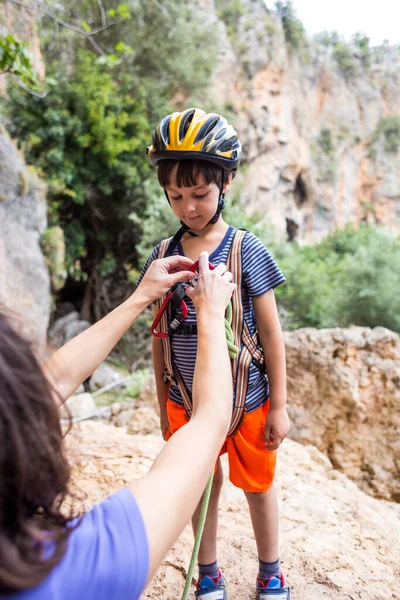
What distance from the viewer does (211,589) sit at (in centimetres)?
169

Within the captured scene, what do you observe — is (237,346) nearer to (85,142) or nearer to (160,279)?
(160,279)

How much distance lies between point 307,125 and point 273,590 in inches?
918

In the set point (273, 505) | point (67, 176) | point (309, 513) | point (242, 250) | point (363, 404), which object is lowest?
point (309, 513)

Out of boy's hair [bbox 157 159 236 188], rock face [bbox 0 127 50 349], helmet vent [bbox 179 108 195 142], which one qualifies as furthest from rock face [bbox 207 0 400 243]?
boy's hair [bbox 157 159 236 188]

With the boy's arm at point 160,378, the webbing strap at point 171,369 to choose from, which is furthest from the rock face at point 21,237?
the webbing strap at point 171,369

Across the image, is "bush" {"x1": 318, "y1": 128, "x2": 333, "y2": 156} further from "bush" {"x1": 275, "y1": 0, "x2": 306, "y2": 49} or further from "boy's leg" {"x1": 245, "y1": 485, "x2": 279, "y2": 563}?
"boy's leg" {"x1": 245, "y1": 485, "x2": 279, "y2": 563}

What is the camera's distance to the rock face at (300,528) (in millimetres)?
1822

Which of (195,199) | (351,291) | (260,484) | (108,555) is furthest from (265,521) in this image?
(351,291)

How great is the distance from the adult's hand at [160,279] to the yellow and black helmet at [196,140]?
0.38 meters

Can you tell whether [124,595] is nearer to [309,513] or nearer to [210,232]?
[210,232]

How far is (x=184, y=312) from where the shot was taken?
151 centimetres

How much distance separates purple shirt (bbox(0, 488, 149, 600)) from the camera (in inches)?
25.7

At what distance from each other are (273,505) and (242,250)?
0.99 meters

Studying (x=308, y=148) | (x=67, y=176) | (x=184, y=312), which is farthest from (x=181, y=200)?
(x=308, y=148)
